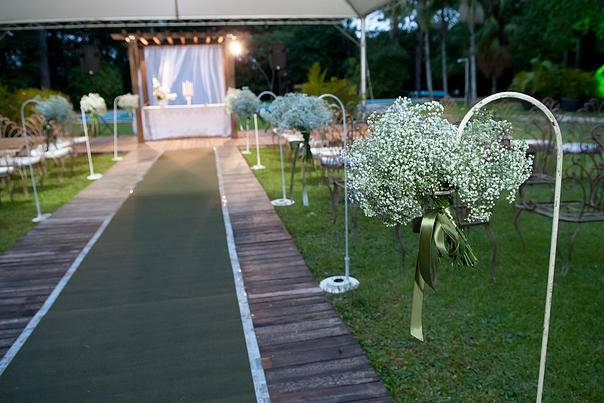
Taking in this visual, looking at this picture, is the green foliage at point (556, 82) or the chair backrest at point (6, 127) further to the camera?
the green foliage at point (556, 82)

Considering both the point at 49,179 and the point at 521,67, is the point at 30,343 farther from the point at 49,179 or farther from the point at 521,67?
the point at 521,67

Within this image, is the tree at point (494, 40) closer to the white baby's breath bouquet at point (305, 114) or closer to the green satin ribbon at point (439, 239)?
the white baby's breath bouquet at point (305, 114)

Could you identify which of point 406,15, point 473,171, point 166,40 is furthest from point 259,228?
point 406,15

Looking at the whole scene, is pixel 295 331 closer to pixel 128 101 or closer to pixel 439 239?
pixel 439 239

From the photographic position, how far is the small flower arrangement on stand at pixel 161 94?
46.0 feet

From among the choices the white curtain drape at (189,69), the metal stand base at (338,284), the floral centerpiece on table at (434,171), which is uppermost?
the white curtain drape at (189,69)

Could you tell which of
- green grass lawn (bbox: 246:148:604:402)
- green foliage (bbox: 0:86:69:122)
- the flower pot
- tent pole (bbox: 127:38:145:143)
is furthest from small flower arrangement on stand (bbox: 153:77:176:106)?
the flower pot

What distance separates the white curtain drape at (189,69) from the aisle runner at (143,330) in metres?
10.4

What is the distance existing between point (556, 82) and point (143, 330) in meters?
19.5

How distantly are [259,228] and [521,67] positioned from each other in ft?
76.9

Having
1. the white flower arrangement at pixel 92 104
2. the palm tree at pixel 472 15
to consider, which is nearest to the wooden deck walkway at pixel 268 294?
the white flower arrangement at pixel 92 104

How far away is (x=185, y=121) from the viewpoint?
1404cm

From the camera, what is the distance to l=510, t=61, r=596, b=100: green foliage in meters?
18.2

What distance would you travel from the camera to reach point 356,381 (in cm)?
265
